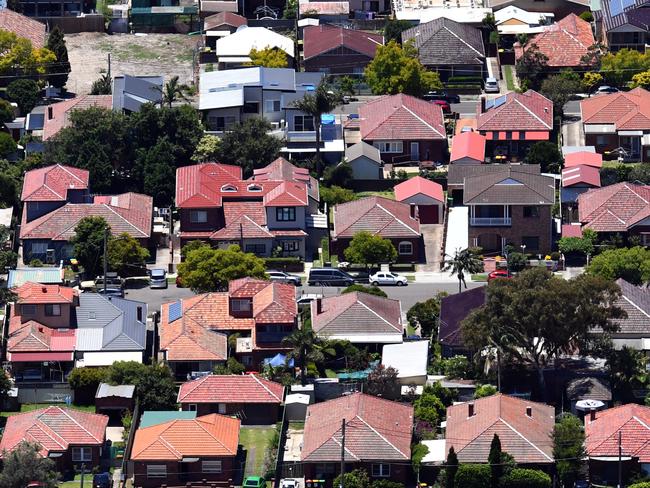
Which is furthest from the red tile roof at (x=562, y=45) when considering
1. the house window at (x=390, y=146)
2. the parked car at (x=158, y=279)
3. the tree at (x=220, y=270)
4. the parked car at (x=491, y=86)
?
the tree at (x=220, y=270)

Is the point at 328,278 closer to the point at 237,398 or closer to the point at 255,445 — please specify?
the point at 237,398

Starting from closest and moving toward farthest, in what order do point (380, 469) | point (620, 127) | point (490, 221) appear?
point (380, 469)
point (490, 221)
point (620, 127)

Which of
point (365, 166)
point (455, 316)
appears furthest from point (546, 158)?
point (455, 316)

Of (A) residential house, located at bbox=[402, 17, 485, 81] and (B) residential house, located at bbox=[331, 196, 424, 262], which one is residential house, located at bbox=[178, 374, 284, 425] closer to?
(B) residential house, located at bbox=[331, 196, 424, 262]

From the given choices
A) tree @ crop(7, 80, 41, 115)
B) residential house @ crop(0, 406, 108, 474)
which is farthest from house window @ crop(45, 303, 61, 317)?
tree @ crop(7, 80, 41, 115)

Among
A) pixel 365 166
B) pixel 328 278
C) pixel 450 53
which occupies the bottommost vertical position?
pixel 328 278

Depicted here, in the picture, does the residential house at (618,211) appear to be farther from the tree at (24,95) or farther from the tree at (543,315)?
the tree at (24,95)

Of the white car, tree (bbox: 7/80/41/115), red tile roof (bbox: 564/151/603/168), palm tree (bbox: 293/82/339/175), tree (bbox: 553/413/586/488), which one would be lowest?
tree (bbox: 553/413/586/488)
